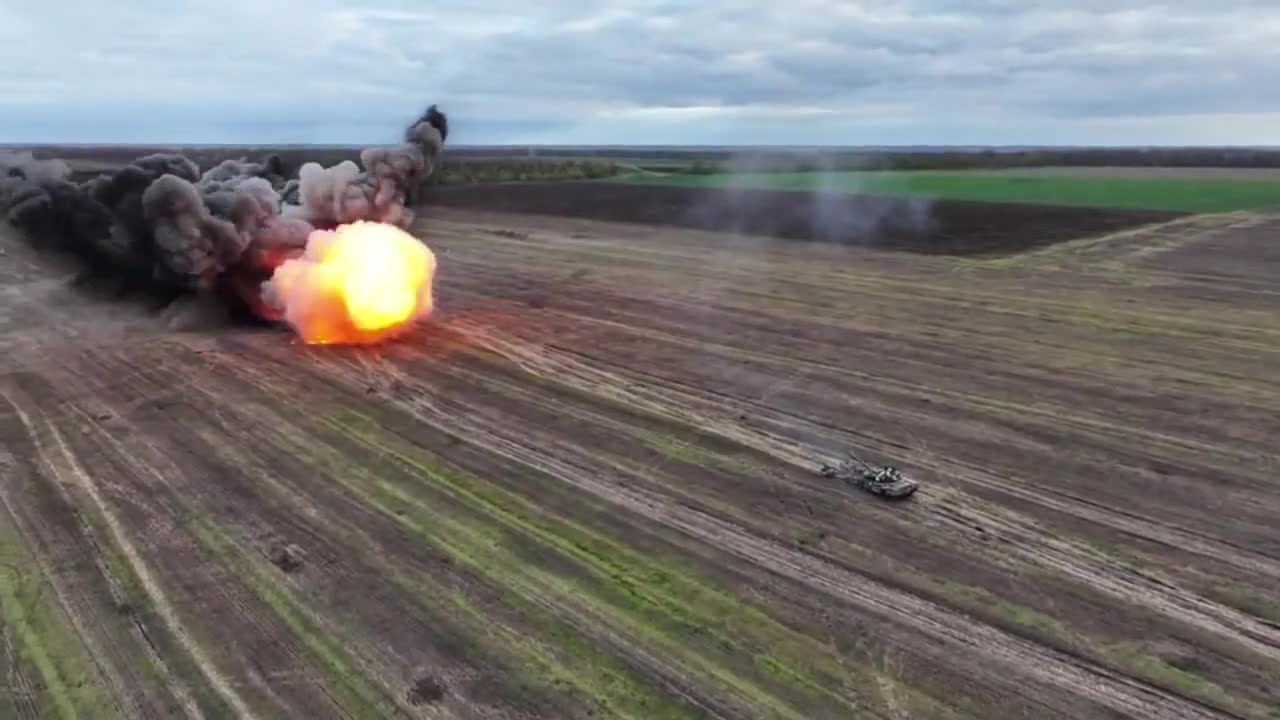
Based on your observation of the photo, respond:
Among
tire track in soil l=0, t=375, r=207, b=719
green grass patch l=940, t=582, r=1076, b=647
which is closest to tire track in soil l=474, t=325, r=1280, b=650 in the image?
green grass patch l=940, t=582, r=1076, b=647

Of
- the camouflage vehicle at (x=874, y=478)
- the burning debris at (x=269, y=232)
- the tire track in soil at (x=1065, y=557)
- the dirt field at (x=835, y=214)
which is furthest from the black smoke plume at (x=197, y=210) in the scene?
the dirt field at (x=835, y=214)

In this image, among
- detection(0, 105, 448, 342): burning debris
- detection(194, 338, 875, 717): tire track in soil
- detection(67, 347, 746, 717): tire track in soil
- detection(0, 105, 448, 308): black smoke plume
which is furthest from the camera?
detection(0, 105, 448, 308): black smoke plume

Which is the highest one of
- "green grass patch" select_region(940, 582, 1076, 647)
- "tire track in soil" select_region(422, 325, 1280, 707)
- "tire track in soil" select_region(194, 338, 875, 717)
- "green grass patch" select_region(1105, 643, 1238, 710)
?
"tire track in soil" select_region(422, 325, 1280, 707)

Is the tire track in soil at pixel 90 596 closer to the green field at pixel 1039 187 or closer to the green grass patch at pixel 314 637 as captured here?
the green grass patch at pixel 314 637

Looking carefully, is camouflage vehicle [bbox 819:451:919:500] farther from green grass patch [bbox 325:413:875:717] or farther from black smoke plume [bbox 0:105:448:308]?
black smoke plume [bbox 0:105:448:308]

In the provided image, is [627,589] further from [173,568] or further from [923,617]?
[173,568]

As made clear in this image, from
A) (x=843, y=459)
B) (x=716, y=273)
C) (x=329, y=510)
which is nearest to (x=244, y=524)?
(x=329, y=510)

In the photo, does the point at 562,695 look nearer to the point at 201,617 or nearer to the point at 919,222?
the point at 201,617
